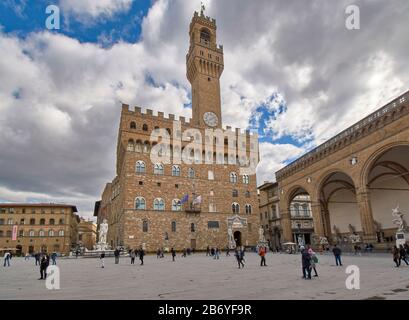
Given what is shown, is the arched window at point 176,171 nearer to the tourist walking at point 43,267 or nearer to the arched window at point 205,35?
the arched window at point 205,35

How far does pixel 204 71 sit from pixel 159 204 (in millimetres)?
21678

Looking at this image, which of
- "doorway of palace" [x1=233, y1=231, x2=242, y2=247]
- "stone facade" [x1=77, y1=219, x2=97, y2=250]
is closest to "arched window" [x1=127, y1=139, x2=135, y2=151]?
"doorway of palace" [x1=233, y1=231, x2=242, y2=247]

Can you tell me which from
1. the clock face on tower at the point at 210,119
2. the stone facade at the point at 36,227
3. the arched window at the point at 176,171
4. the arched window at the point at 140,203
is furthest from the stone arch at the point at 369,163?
the stone facade at the point at 36,227

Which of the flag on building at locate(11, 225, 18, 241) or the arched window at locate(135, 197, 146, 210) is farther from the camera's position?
the flag on building at locate(11, 225, 18, 241)

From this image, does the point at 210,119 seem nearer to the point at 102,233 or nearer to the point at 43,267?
the point at 102,233

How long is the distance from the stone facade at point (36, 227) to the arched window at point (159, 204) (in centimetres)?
3260

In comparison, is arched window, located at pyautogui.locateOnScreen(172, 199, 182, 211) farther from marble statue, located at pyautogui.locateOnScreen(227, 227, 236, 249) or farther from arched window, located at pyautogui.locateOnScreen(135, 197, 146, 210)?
marble statue, located at pyautogui.locateOnScreen(227, 227, 236, 249)

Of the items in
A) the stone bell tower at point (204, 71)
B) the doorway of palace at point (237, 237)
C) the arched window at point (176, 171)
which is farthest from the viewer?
the stone bell tower at point (204, 71)

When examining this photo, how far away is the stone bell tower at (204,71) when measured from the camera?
4331cm

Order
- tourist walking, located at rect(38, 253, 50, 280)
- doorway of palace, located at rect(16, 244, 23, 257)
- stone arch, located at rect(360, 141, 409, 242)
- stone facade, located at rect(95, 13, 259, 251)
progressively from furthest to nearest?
doorway of palace, located at rect(16, 244, 23, 257) → stone facade, located at rect(95, 13, 259, 251) → stone arch, located at rect(360, 141, 409, 242) → tourist walking, located at rect(38, 253, 50, 280)

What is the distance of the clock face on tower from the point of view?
42.8 metres

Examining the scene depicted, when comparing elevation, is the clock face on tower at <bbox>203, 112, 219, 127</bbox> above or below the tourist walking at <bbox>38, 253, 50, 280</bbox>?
above

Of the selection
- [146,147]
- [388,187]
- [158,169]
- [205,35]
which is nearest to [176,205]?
[158,169]

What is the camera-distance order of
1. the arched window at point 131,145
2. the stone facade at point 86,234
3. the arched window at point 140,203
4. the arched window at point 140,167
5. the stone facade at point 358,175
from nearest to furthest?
the stone facade at point 358,175
the arched window at point 140,203
the arched window at point 140,167
the arched window at point 131,145
the stone facade at point 86,234
